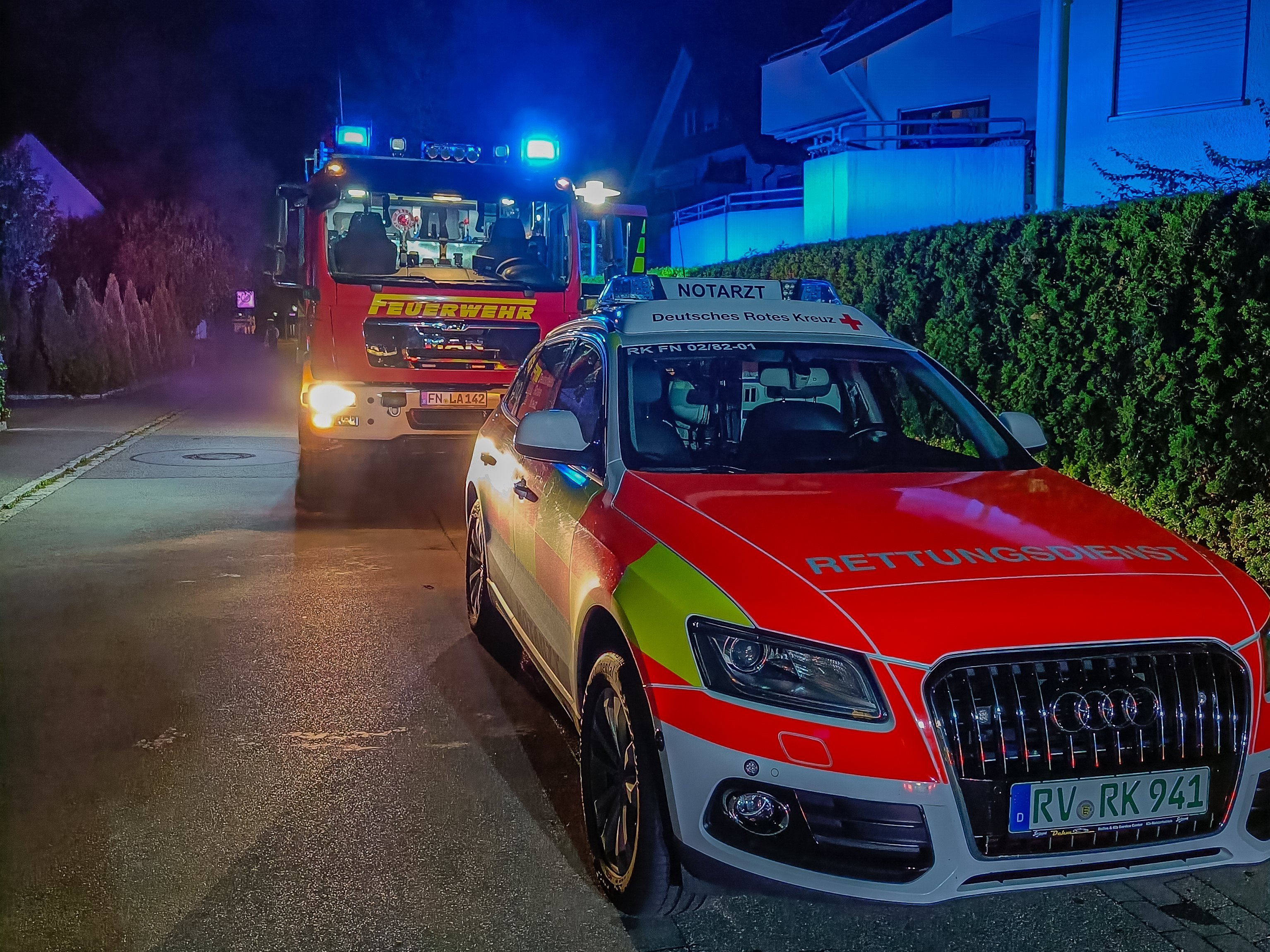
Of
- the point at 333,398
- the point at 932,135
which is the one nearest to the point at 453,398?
the point at 333,398

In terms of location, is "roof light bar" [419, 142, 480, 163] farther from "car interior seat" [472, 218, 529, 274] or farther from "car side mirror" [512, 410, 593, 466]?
"car side mirror" [512, 410, 593, 466]

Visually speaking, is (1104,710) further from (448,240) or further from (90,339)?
(90,339)

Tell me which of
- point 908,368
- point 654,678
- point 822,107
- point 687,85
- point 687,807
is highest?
point 687,85

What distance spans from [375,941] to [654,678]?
1065mm

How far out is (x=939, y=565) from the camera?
11.1 feet

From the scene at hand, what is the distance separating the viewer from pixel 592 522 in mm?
4105

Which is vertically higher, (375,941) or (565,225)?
(565,225)

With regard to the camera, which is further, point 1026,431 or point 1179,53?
point 1179,53

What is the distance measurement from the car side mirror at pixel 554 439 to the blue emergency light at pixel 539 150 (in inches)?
317

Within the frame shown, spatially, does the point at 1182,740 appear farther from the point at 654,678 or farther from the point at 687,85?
the point at 687,85

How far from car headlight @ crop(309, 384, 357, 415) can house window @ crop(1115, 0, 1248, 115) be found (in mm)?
10249

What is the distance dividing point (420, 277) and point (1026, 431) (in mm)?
7451

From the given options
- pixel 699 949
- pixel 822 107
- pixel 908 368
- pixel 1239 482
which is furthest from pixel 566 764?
pixel 822 107

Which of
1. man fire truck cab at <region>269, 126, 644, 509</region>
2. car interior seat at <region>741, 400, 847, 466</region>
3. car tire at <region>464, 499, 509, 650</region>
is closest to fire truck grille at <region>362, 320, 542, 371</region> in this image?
man fire truck cab at <region>269, 126, 644, 509</region>
